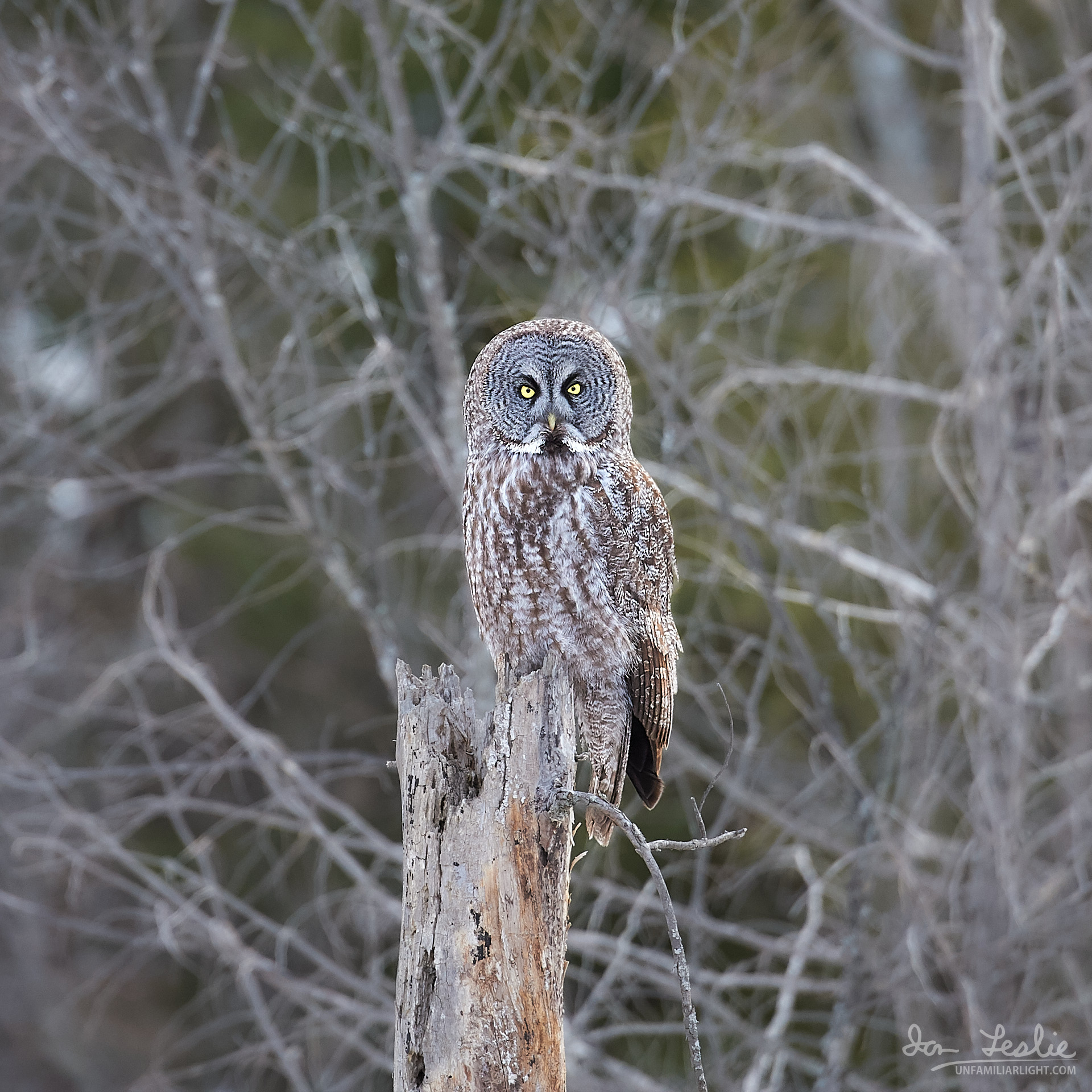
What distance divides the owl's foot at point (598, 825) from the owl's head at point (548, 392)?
1.12 metres

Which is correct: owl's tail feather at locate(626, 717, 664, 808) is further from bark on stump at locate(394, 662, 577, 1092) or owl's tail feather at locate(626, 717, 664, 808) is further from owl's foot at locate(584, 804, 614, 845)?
bark on stump at locate(394, 662, 577, 1092)

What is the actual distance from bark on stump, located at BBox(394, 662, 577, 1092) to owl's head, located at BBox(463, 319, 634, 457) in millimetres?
918

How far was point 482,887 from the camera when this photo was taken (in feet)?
10.1

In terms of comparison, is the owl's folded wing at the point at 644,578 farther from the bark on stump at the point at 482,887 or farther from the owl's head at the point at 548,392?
the bark on stump at the point at 482,887

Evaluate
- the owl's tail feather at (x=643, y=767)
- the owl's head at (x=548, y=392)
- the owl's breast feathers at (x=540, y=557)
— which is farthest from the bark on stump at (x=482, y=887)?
the owl's tail feather at (x=643, y=767)

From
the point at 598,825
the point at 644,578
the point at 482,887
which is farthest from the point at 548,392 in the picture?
the point at 482,887

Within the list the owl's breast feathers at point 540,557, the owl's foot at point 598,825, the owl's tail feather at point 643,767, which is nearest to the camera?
the owl's breast feathers at point 540,557

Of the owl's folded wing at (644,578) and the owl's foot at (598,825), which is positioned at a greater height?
the owl's folded wing at (644,578)

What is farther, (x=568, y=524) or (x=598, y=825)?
(x=598, y=825)

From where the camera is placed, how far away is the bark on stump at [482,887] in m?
3.02

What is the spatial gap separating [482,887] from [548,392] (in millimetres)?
1524

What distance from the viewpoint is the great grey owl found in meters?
3.86

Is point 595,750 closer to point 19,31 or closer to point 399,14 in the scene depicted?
point 399,14

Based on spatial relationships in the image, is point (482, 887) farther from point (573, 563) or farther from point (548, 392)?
point (548, 392)
